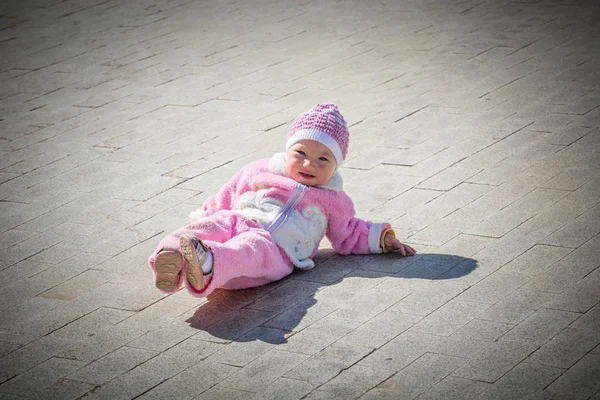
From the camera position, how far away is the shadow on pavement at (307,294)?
12.6 feet

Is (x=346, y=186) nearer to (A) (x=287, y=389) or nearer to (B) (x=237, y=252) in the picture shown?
(B) (x=237, y=252)

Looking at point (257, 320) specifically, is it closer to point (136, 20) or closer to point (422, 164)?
point (422, 164)

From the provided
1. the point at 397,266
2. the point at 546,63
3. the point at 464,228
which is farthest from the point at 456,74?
the point at 397,266

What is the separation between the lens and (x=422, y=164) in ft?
18.2

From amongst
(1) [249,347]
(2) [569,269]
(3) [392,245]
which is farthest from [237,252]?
(2) [569,269]

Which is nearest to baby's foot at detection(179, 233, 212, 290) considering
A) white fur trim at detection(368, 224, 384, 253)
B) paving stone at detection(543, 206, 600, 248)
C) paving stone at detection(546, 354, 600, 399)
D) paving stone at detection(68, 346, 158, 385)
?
paving stone at detection(68, 346, 158, 385)

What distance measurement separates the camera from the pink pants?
13.0 feet

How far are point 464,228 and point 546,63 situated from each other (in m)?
2.97

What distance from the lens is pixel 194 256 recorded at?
12.5ft

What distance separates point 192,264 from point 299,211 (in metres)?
0.70

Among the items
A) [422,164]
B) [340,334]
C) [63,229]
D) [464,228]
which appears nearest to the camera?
[340,334]

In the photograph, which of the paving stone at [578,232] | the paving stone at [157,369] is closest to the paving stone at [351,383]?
the paving stone at [157,369]

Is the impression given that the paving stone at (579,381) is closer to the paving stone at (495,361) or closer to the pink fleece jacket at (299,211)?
the paving stone at (495,361)

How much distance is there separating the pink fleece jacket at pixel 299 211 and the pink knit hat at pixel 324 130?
133 millimetres
